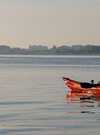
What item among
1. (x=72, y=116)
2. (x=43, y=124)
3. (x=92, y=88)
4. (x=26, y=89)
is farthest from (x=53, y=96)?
(x=43, y=124)

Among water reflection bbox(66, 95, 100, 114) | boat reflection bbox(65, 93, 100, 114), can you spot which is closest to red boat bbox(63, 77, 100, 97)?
boat reflection bbox(65, 93, 100, 114)

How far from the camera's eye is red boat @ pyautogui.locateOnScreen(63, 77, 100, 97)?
4078 cm

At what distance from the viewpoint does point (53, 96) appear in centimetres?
4062

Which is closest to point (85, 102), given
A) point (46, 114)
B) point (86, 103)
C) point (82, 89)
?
point (86, 103)

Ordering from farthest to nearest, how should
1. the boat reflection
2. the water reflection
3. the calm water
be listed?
the boat reflection, the water reflection, the calm water

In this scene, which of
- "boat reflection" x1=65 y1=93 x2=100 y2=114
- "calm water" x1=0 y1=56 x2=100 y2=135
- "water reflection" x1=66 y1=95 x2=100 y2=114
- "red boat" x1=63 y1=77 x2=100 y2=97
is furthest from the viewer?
"red boat" x1=63 y1=77 x2=100 y2=97

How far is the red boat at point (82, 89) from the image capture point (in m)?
40.8

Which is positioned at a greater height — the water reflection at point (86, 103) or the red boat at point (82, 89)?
the red boat at point (82, 89)

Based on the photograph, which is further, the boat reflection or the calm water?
the boat reflection

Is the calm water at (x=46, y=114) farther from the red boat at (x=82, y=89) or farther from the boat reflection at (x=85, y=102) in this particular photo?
the red boat at (x=82, y=89)

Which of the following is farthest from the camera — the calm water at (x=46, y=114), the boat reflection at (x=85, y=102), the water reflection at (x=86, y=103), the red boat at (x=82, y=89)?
the red boat at (x=82, y=89)

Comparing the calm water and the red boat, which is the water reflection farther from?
the red boat

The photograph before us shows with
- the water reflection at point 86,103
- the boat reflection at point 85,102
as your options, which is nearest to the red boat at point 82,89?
the boat reflection at point 85,102

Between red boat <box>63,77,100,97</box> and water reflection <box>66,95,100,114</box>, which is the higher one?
red boat <box>63,77,100,97</box>
